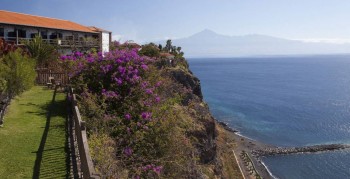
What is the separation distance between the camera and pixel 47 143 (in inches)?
510

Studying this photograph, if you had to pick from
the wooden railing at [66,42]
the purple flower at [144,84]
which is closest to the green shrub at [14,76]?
the purple flower at [144,84]

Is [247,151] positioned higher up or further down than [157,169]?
further down

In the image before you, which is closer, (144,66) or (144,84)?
(144,84)

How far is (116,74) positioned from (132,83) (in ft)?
3.56

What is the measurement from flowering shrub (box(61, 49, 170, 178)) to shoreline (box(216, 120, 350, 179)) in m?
32.7

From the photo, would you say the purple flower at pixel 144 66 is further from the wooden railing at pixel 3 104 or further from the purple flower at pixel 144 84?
the wooden railing at pixel 3 104

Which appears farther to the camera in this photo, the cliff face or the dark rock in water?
the dark rock in water

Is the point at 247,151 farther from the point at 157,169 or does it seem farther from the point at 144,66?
the point at 157,169

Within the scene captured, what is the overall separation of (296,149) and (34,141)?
52402mm

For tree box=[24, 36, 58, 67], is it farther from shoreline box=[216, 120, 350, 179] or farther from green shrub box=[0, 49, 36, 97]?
shoreline box=[216, 120, 350, 179]

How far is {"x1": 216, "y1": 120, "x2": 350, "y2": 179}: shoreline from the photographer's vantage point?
157ft

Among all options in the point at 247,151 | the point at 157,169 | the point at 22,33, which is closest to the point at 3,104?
the point at 157,169

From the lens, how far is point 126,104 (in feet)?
49.8

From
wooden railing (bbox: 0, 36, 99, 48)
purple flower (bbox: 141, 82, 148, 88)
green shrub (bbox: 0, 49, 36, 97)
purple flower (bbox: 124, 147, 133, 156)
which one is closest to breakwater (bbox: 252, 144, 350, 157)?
wooden railing (bbox: 0, 36, 99, 48)
